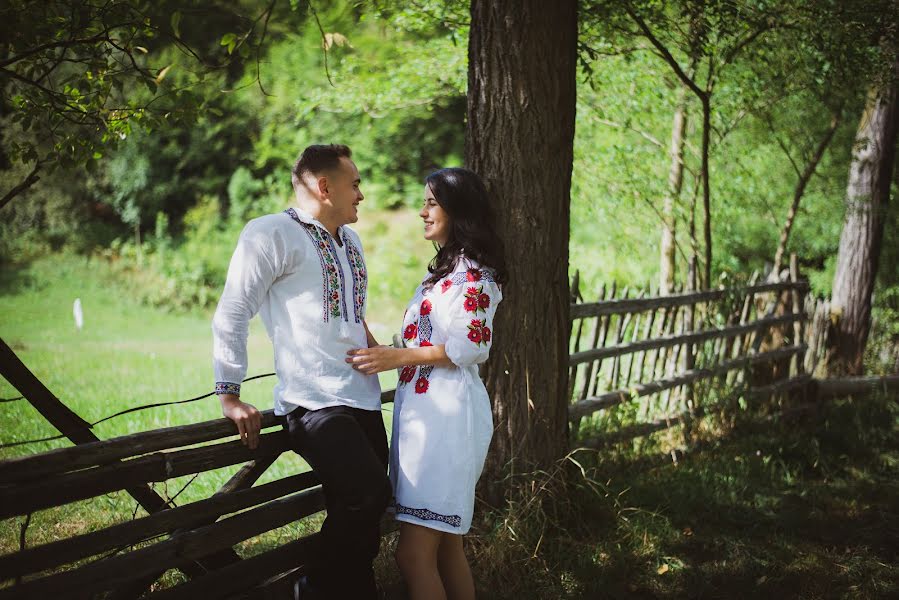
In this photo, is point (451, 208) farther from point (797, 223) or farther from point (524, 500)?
point (797, 223)

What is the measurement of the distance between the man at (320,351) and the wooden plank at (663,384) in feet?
8.35

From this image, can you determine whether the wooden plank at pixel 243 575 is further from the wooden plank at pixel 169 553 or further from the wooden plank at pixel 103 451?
the wooden plank at pixel 103 451

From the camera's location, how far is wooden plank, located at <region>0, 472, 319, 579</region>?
234 cm

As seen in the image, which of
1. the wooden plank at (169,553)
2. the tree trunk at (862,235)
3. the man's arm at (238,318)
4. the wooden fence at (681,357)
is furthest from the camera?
the tree trunk at (862,235)

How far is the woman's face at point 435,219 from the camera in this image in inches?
119

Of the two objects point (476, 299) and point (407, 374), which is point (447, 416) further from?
point (476, 299)

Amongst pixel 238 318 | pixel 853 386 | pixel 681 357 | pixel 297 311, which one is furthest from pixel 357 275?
pixel 853 386

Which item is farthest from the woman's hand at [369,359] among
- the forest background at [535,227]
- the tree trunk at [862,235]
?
the tree trunk at [862,235]

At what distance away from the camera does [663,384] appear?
19.6 feet

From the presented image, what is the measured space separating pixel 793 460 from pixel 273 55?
19328 mm

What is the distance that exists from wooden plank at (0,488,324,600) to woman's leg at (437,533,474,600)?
62 centimetres

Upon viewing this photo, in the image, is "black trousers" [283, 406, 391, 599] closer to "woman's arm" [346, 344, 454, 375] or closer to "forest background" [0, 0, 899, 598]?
"woman's arm" [346, 344, 454, 375]

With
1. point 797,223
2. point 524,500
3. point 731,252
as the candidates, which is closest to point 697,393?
point 524,500

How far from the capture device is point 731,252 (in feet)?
41.9
